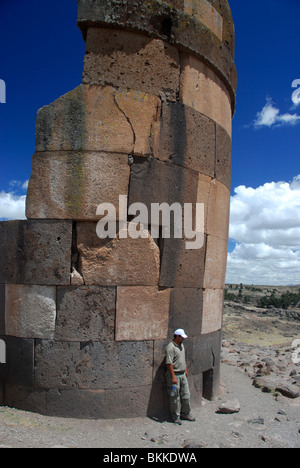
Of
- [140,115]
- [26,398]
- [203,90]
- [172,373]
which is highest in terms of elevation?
[203,90]

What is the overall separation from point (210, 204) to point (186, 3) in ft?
9.17

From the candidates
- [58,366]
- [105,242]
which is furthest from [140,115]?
[58,366]

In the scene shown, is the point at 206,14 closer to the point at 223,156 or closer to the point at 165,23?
the point at 165,23

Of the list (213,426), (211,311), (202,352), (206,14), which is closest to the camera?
(213,426)

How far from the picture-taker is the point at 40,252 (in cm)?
466

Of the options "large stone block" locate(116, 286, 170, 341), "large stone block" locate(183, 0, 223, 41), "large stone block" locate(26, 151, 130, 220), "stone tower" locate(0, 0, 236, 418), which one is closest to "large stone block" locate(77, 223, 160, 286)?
"stone tower" locate(0, 0, 236, 418)

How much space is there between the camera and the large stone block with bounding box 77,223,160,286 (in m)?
4.64

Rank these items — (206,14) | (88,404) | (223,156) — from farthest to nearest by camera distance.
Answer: (223,156), (206,14), (88,404)

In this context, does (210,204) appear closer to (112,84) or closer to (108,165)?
(108,165)

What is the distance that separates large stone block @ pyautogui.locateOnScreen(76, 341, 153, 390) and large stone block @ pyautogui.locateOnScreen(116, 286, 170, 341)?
0.47 feet

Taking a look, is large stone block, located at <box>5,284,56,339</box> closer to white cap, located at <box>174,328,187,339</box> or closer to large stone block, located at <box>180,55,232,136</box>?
white cap, located at <box>174,328,187,339</box>

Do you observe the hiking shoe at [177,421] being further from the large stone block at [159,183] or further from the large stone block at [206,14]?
the large stone block at [206,14]

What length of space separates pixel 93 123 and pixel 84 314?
7.49ft

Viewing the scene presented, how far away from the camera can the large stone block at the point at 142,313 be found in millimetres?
4676
